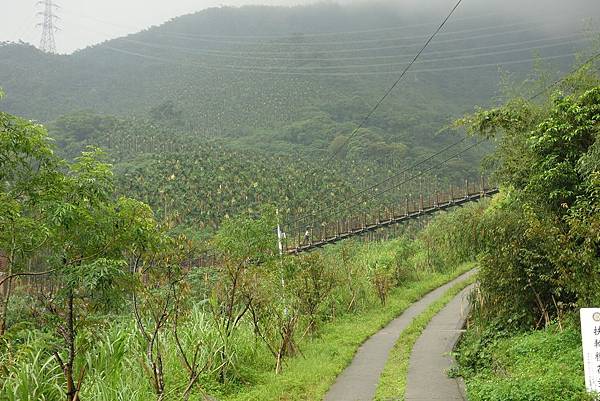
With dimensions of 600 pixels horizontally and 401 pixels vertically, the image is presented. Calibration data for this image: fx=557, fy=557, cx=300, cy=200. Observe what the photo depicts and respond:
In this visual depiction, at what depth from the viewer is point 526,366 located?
6383 millimetres

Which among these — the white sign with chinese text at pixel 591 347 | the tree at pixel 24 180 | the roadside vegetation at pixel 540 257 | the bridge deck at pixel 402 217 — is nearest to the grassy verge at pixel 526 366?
the roadside vegetation at pixel 540 257

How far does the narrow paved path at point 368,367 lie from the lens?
7098 millimetres

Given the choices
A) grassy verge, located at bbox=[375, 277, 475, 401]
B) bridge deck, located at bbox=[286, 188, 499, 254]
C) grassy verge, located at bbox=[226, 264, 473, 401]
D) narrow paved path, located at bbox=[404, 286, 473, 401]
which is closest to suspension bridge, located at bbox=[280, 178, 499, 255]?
bridge deck, located at bbox=[286, 188, 499, 254]

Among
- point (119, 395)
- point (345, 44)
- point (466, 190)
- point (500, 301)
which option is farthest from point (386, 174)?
point (345, 44)

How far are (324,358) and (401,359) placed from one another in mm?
1225

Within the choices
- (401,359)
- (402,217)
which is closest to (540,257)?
(401,359)

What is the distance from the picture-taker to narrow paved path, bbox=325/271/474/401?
7.10 m

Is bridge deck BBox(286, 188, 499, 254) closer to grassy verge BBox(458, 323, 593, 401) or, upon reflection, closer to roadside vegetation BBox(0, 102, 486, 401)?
roadside vegetation BBox(0, 102, 486, 401)

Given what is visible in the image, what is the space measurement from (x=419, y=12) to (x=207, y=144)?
99365 mm

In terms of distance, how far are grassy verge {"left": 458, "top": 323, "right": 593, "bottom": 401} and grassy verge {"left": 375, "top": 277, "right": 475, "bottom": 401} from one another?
0.85 m

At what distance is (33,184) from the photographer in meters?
4.25

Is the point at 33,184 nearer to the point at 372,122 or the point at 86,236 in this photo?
the point at 86,236

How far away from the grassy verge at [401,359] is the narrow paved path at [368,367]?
0.12 metres

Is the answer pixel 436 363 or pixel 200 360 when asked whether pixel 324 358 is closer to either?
pixel 436 363
